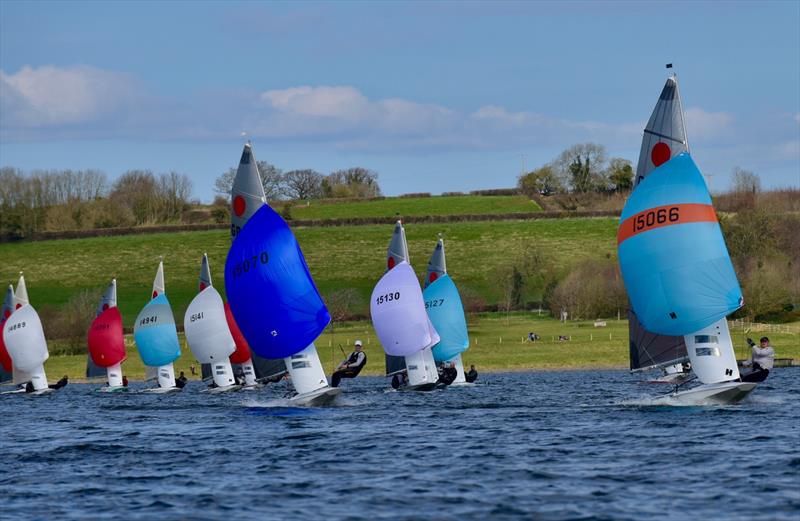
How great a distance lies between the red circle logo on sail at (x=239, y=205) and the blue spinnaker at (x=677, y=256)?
15601mm

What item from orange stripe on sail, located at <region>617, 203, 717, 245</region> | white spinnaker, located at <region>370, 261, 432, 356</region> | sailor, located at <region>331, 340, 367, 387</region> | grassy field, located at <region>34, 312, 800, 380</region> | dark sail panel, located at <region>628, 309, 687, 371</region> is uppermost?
orange stripe on sail, located at <region>617, 203, 717, 245</region>

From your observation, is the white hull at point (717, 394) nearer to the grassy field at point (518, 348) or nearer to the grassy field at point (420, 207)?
the grassy field at point (518, 348)

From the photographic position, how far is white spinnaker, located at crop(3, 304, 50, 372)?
8094 cm

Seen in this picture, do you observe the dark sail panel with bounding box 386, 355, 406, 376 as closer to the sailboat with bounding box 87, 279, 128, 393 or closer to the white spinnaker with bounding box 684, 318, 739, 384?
the sailboat with bounding box 87, 279, 128, 393

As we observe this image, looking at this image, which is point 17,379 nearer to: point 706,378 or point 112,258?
point 706,378

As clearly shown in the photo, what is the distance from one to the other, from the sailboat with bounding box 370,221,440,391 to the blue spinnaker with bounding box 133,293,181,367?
67.7 ft

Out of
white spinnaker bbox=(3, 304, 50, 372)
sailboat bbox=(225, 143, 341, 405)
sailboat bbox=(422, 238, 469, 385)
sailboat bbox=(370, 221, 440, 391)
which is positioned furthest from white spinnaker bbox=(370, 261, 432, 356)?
white spinnaker bbox=(3, 304, 50, 372)

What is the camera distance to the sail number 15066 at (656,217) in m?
43.8

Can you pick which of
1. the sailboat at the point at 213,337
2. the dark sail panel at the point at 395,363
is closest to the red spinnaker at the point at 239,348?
the sailboat at the point at 213,337

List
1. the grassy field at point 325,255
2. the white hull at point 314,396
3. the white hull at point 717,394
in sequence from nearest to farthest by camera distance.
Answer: the white hull at point 717,394 < the white hull at point 314,396 < the grassy field at point 325,255

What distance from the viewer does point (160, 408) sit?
190ft

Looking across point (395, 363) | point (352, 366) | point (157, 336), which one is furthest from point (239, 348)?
point (352, 366)

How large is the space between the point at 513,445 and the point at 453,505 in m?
10.1

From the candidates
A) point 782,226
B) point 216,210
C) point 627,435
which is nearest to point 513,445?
point 627,435
